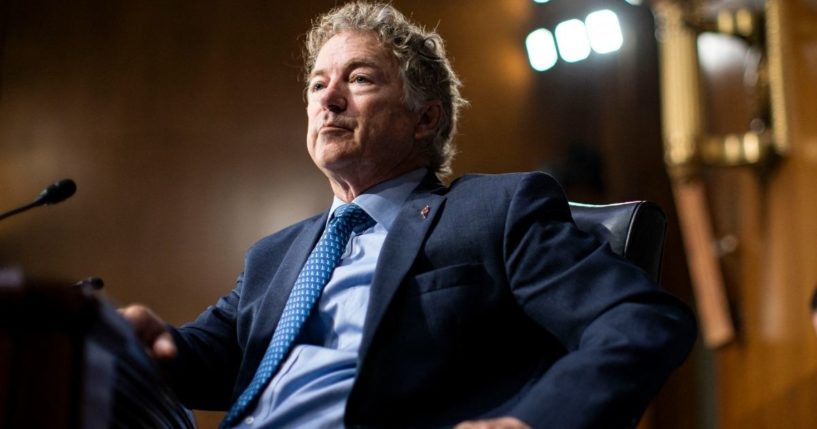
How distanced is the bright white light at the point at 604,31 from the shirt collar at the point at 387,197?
2.85m

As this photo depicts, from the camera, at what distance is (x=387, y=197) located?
1465mm

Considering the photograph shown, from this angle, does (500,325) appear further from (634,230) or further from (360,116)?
(360,116)

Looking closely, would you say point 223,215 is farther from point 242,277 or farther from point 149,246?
point 242,277

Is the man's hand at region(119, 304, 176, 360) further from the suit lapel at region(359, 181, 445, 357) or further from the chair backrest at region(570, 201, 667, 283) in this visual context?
the chair backrest at region(570, 201, 667, 283)

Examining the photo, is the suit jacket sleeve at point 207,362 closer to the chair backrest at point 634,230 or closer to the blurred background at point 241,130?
the chair backrest at point 634,230

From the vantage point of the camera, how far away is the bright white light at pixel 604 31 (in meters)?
4.11

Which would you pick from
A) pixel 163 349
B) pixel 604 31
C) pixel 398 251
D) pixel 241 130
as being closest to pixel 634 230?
pixel 398 251

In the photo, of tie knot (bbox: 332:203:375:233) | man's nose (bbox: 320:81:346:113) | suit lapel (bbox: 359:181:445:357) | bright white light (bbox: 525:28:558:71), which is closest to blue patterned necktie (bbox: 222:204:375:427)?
tie knot (bbox: 332:203:375:233)

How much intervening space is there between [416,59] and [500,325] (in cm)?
68

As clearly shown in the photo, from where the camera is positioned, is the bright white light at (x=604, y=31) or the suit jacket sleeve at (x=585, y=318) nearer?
the suit jacket sleeve at (x=585, y=318)

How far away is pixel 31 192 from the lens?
3803mm

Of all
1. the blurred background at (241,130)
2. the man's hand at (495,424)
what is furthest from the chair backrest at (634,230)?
the blurred background at (241,130)

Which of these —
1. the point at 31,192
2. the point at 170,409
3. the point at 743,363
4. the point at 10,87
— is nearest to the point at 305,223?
the point at 170,409

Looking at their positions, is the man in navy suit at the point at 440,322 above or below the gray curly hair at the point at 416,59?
below
